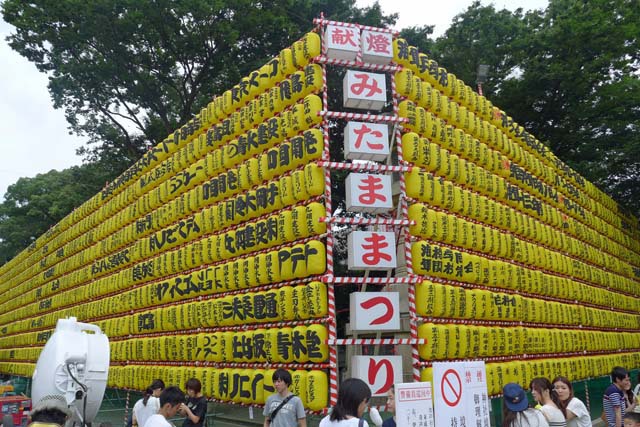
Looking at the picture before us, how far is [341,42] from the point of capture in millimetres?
9078

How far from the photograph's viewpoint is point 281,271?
8.60 m

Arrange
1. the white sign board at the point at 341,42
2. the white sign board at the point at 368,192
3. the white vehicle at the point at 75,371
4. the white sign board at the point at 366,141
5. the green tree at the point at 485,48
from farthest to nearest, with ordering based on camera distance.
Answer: the green tree at the point at 485,48 → the white sign board at the point at 341,42 → the white sign board at the point at 366,141 → the white sign board at the point at 368,192 → the white vehicle at the point at 75,371

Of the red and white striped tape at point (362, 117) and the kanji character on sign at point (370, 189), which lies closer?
the kanji character on sign at point (370, 189)

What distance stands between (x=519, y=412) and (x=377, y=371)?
4.10 meters

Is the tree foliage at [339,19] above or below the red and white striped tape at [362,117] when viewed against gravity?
above

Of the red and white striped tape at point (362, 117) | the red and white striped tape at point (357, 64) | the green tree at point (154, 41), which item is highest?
the green tree at point (154, 41)

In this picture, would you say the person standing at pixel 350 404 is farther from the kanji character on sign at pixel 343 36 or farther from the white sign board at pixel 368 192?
the kanji character on sign at pixel 343 36

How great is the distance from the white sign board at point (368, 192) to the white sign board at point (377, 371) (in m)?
2.29

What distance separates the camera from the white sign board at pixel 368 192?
325 inches

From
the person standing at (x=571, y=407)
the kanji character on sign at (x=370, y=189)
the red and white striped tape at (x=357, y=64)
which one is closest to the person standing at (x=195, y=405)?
the person standing at (x=571, y=407)

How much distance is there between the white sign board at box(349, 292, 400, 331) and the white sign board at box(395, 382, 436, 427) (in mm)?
3444

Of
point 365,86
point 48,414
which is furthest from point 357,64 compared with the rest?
point 48,414

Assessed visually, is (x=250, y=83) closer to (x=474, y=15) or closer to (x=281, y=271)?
(x=281, y=271)

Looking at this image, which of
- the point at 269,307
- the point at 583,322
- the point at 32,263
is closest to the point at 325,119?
the point at 269,307
